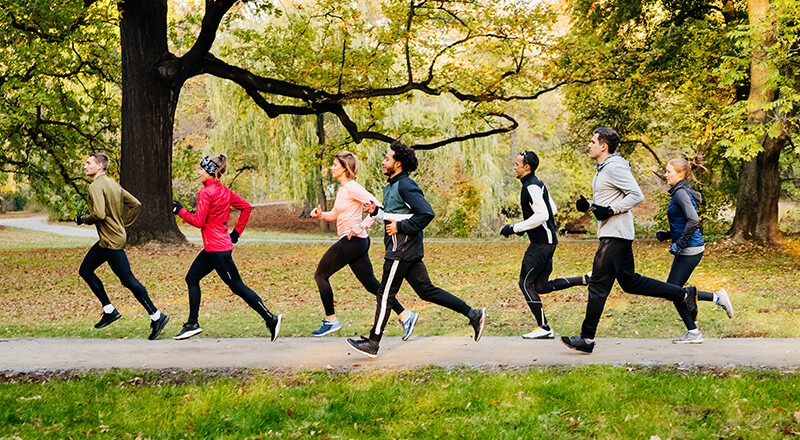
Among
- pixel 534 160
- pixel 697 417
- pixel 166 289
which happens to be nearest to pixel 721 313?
pixel 534 160

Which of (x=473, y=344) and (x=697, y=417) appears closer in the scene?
(x=697, y=417)

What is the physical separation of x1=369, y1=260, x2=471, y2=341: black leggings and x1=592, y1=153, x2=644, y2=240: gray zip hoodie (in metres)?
1.49

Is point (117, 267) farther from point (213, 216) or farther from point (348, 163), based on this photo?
point (348, 163)

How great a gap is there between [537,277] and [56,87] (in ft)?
52.1

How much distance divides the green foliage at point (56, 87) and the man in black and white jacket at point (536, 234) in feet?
37.8

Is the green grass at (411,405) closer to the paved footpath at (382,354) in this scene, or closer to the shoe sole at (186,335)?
the paved footpath at (382,354)

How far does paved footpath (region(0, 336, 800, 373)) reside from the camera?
6.17 meters

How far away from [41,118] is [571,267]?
15.2 m

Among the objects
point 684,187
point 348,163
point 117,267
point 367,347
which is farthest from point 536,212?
point 117,267

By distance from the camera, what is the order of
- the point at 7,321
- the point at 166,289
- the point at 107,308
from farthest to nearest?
1. the point at 166,289
2. the point at 7,321
3. the point at 107,308

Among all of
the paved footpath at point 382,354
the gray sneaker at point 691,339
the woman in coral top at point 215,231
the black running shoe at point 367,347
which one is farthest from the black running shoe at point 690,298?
the woman in coral top at point 215,231

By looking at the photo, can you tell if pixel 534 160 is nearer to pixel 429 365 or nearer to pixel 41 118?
pixel 429 365

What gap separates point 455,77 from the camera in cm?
1850

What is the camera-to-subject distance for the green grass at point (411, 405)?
15.4 ft
